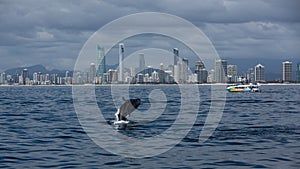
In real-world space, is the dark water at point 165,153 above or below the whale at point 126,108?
below

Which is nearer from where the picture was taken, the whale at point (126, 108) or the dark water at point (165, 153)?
the dark water at point (165, 153)

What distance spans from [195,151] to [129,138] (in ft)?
A: 21.0

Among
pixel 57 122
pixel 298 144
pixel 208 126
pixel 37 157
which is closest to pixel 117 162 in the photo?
pixel 37 157

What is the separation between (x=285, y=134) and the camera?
33.6 meters

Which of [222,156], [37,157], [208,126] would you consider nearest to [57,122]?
[208,126]

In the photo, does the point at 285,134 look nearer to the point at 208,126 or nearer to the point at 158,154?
the point at 208,126

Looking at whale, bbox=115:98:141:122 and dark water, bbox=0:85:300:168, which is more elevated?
whale, bbox=115:98:141:122

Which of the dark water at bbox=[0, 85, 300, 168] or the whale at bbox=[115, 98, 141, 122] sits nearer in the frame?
the dark water at bbox=[0, 85, 300, 168]

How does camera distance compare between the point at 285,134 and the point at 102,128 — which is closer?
the point at 285,134

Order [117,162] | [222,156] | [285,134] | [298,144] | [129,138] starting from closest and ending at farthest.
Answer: [117,162] < [222,156] < [298,144] < [129,138] < [285,134]

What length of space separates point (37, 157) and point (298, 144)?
1517 centimetres

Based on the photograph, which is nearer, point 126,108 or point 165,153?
point 165,153

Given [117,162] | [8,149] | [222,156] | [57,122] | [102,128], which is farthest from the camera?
[57,122]

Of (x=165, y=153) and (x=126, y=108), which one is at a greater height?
(x=126, y=108)
